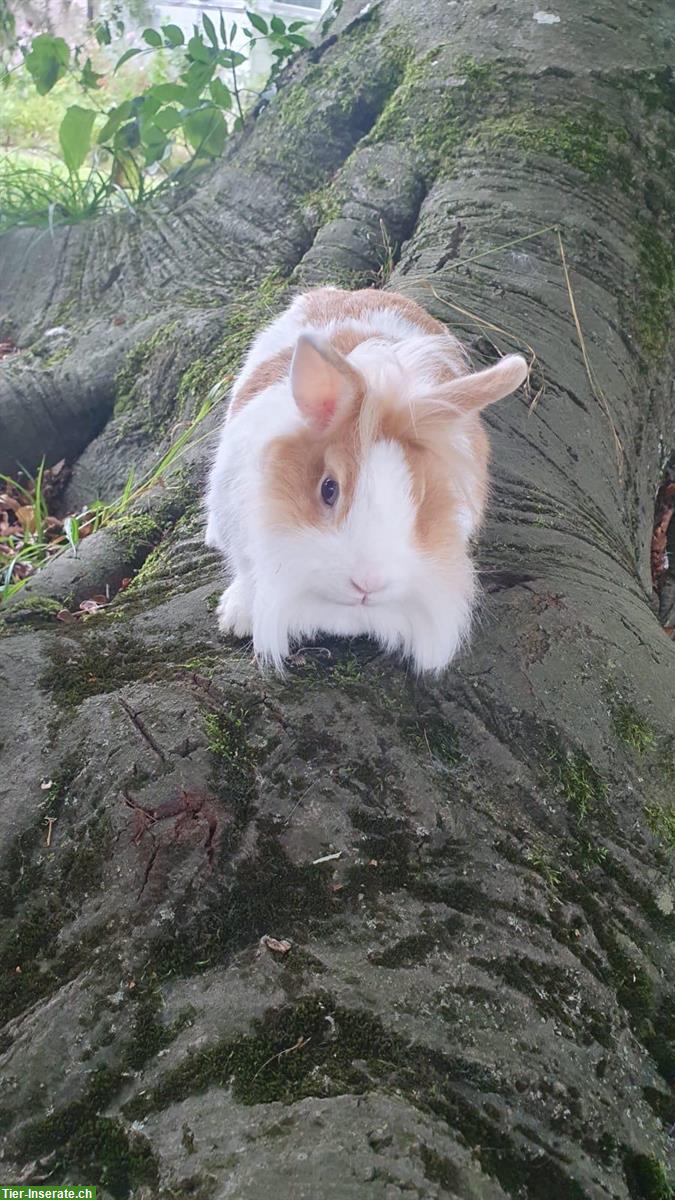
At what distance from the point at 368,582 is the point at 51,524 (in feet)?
9.15

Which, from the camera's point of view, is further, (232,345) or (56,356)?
(56,356)

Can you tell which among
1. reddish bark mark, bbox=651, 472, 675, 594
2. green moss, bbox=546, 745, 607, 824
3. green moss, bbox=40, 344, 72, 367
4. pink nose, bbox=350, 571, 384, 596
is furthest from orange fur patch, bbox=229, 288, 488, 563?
green moss, bbox=40, 344, 72, 367

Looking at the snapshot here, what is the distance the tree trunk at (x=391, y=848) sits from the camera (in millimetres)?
1338

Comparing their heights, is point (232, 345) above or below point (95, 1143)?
above

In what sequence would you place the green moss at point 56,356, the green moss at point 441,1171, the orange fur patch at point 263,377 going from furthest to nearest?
the green moss at point 56,356
the orange fur patch at point 263,377
the green moss at point 441,1171

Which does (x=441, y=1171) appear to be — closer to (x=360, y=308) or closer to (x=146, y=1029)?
(x=146, y=1029)

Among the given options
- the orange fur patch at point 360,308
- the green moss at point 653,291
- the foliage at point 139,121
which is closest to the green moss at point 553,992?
the orange fur patch at point 360,308

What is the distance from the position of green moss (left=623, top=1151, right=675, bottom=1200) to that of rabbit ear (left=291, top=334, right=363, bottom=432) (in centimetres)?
158

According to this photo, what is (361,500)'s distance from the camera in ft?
Answer: 6.06

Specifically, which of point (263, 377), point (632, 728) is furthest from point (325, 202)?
point (632, 728)

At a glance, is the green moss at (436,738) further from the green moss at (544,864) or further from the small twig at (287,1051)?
the small twig at (287,1051)

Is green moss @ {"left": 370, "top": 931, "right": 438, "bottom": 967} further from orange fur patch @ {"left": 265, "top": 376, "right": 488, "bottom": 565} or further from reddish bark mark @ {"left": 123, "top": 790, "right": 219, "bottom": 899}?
orange fur patch @ {"left": 265, "top": 376, "right": 488, "bottom": 565}

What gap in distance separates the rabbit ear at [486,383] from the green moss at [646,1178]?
5.08ft

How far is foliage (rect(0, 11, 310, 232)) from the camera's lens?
5164 mm
